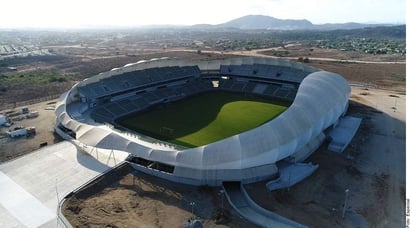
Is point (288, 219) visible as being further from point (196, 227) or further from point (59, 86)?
point (59, 86)

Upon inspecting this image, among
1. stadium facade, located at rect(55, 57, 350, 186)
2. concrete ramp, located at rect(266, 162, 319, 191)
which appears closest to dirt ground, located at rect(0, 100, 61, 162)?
stadium facade, located at rect(55, 57, 350, 186)

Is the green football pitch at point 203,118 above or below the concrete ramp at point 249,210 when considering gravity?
above

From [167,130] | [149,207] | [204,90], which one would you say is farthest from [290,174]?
[204,90]

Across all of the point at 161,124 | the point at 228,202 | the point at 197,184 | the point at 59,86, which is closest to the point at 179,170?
the point at 197,184

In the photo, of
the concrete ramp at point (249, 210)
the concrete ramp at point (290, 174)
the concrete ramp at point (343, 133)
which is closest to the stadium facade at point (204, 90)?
the concrete ramp at point (290, 174)

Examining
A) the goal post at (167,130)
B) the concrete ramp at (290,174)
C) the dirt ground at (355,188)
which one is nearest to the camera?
the dirt ground at (355,188)

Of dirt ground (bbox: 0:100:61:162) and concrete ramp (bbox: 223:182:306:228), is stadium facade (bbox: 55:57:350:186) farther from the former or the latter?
dirt ground (bbox: 0:100:61:162)

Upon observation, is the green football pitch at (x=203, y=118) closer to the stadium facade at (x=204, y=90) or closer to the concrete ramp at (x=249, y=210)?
the stadium facade at (x=204, y=90)

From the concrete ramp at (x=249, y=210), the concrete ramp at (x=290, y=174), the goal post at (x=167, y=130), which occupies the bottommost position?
the concrete ramp at (x=249, y=210)
